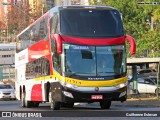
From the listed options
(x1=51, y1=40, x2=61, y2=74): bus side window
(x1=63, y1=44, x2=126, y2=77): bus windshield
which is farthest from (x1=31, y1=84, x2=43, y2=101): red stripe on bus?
(x1=63, y1=44, x2=126, y2=77): bus windshield

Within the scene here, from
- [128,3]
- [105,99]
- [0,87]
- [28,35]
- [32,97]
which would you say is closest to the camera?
[105,99]

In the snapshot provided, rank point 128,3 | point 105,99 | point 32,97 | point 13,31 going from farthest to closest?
point 13,31
point 128,3
point 32,97
point 105,99

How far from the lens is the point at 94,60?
24.7 meters

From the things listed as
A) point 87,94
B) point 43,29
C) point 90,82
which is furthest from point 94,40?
point 43,29

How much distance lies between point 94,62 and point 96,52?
0.42 metres

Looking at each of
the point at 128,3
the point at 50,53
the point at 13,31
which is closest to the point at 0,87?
the point at 128,3

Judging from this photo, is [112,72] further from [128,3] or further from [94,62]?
[128,3]

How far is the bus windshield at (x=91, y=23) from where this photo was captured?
81.0ft

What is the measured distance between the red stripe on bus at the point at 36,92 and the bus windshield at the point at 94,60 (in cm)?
376

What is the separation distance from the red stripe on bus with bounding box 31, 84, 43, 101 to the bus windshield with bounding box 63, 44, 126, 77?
376cm

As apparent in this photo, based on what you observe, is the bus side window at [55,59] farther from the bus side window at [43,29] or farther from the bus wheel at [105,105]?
the bus wheel at [105,105]

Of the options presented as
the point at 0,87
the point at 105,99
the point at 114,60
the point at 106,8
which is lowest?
the point at 0,87

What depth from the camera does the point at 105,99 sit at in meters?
24.6

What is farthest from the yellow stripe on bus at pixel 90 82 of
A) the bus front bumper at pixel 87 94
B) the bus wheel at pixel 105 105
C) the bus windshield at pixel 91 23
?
the bus wheel at pixel 105 105
